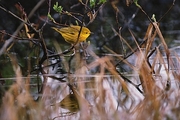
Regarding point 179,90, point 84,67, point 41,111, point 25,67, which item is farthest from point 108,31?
point 41,111

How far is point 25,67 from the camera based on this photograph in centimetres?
346

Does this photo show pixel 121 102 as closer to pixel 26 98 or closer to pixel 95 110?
pixel 95 110

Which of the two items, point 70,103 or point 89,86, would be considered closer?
point 70,103

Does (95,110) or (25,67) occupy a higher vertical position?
(25,67)

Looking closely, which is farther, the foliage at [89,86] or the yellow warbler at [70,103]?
the yellow warbler at [70,103]

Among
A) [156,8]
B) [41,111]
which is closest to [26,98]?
[41,111]

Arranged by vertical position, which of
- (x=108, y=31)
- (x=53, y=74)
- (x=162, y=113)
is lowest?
(x=162, y=113)

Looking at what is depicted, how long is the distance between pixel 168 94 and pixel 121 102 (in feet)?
0.82

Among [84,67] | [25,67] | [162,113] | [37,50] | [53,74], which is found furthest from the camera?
[37,50]

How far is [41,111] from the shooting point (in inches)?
87.7

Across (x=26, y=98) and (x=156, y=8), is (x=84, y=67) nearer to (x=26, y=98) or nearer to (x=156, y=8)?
(x=26, y=98)

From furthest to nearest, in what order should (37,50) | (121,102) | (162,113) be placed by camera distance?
1. (37,50)
2. (121,102)
3. (162,113)

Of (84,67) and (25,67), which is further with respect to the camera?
(25,67)

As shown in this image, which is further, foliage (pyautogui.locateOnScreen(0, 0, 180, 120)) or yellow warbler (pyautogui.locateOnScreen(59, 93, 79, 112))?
yellow warbler (pyautogui.locateOnScreen(59, 93, 79, 112))
